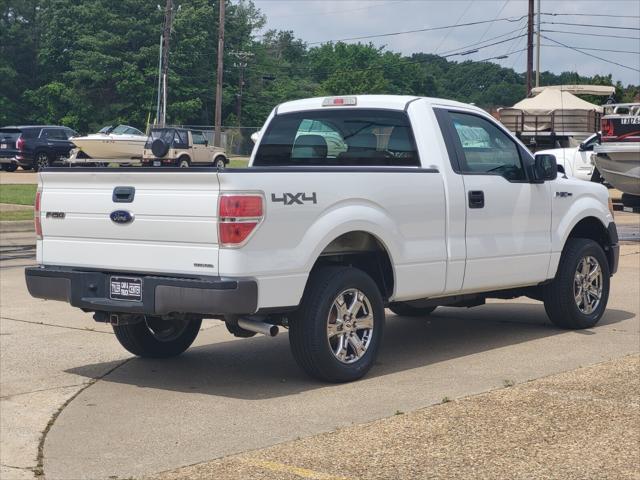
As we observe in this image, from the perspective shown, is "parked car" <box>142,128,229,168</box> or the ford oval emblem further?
"parked car" <box>142,128,229,168</box>

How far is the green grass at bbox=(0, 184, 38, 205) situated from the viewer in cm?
2481

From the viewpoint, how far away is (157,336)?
8.55 meters

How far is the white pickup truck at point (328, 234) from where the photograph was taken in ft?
22.6

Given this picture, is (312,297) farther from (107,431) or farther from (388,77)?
(388,77)

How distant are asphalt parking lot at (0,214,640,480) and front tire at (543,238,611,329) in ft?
0.54

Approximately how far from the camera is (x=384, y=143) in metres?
8.52

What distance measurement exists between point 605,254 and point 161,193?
481 centimetres

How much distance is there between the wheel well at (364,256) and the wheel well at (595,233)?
265cm

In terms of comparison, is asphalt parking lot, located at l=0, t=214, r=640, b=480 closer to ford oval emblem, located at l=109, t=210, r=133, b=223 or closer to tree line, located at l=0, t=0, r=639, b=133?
ford oval emblem, located at l=109, t=210, r=133, b=223

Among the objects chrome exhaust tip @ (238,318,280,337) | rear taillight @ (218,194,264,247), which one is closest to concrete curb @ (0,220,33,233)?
chrome exhaust tip @ (238,318,280,337)

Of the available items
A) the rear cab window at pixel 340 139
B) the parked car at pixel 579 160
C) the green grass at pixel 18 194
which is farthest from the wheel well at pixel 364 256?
the parked car at pixel 579 160

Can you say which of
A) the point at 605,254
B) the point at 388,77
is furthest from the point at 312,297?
the point at 388,77

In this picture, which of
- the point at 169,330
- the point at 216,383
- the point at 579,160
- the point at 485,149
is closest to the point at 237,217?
the point at 216,383

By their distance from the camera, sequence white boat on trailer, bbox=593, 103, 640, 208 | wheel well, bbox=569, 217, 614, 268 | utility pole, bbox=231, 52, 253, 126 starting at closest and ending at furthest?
wheel well, bbox=569, 217, 614, 268 < white boat on trailer, bbox=593, 103, 640, 208 < utility pole, bbox=231, 52, 253, 126
